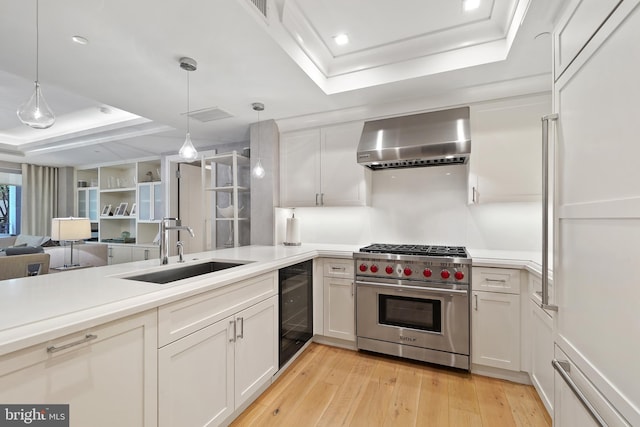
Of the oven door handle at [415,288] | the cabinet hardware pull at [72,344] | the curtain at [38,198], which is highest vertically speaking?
the curtain at [38,198]

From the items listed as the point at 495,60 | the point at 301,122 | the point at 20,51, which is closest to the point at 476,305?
the point at 495,60

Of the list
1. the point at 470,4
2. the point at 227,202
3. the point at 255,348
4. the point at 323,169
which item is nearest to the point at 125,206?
the point at 227,202

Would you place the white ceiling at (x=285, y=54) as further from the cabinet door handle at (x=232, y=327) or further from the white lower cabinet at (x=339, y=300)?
the cabinet door handle at (x=232, y=327)

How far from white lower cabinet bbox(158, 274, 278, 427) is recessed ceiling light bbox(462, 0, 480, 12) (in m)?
2.20

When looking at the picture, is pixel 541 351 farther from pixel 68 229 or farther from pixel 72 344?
pixel 68 229

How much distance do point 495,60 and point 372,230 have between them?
1856 mm

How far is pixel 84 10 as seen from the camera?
4.83 ft

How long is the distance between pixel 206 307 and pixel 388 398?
4.71 feet

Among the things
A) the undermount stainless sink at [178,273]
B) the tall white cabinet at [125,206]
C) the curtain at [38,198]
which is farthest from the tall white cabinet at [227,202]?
the curtain at [38,198]

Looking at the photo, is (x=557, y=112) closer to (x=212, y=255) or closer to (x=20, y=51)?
(x=212, y=255)

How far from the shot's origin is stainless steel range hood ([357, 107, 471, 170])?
7.78 ft

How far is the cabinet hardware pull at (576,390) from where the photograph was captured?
84cm

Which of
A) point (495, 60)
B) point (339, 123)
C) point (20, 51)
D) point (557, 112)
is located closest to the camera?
point (557, 112)

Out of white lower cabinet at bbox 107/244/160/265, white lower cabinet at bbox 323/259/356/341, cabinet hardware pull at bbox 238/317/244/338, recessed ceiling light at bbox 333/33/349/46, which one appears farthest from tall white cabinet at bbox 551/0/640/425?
white lower cabinet at bbox 107/244/160/265
